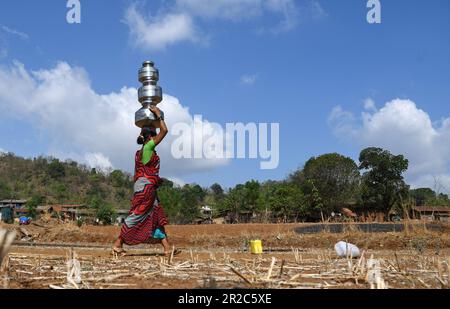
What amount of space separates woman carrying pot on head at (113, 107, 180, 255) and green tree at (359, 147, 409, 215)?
43.2 meters

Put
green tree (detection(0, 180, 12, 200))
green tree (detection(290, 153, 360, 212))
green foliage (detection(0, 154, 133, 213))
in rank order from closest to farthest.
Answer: green tree (detection(290, 153, 360, 212)) → green tree (detection(0, 180, 12, 200)) → green foliage (detection(0, 154, 133, 213))

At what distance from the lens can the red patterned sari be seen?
8.45m

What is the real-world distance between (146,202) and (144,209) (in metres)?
0.13

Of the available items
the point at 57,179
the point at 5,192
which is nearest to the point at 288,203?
the point at 5,192

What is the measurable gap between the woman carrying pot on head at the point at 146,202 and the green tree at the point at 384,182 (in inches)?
1700

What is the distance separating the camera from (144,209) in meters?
8.53

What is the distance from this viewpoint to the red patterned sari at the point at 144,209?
8.45 meters

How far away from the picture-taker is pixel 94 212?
55094mm

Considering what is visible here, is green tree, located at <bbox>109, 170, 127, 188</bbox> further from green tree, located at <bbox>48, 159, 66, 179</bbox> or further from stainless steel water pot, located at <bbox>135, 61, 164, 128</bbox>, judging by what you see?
stainless steel water pot, located at <bbox>135, 61, 164, 128</bbox>

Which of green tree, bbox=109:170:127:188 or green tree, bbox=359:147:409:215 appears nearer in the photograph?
green tree, bbox=359:147:409:215

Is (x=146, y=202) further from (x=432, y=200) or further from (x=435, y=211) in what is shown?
(x=432, y=200)

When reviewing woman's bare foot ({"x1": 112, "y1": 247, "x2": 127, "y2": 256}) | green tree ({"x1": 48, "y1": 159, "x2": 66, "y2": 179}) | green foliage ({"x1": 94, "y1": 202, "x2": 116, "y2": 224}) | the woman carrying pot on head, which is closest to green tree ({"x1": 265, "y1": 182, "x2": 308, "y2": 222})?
green foliage ({"x1": 94, "y1": 202, "x2": 116, "y2": 224})
